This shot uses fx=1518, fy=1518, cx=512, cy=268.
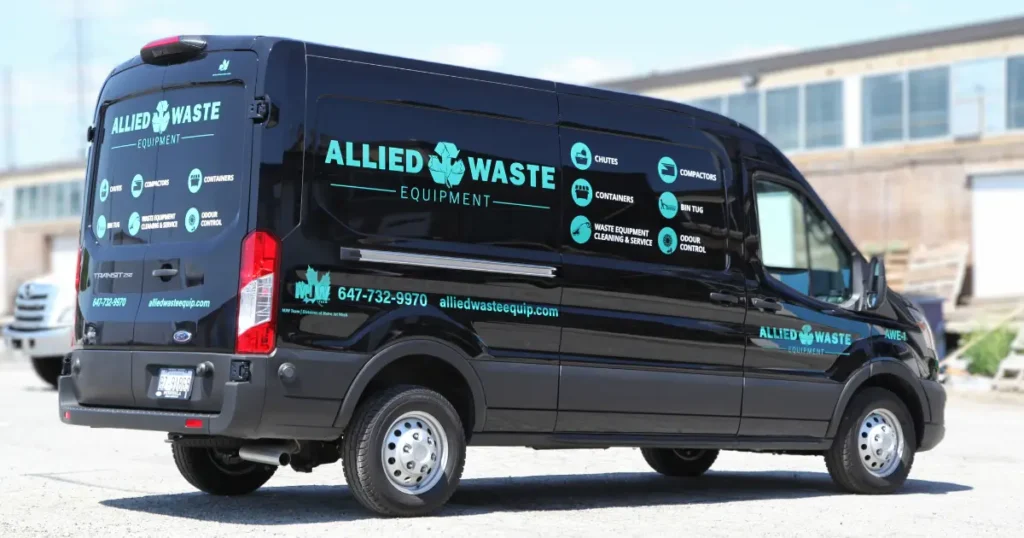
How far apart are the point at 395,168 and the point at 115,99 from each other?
5.99ft

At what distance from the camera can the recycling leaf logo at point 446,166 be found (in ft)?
27.2

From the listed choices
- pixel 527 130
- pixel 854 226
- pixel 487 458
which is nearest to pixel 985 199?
pixel 854 226

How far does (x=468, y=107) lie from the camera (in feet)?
27.9

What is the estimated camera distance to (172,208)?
815 centimetres

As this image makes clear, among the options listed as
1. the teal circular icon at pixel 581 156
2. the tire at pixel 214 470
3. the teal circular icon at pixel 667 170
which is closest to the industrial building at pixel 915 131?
the teal circular icon at pixel 667 170

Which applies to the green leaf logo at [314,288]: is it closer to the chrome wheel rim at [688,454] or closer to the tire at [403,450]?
the tire at [403,450]

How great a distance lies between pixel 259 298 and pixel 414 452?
4.06 ft

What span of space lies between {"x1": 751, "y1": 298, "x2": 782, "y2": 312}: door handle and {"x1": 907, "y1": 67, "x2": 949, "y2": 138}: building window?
989 inches

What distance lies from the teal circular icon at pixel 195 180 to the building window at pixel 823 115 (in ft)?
95.7

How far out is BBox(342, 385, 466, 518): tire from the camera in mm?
7957

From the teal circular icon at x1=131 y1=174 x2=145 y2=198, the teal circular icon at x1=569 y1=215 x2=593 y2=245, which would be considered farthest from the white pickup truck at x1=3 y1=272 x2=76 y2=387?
the teal circular icon at x1=569 y1=215 x2=593 y2=245

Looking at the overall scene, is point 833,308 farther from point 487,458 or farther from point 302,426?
point 302,426

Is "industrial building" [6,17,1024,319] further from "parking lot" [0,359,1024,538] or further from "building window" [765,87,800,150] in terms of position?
"parking lot" [0,359,1024,538]

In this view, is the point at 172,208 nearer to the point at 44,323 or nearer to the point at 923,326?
the point at 923,326
